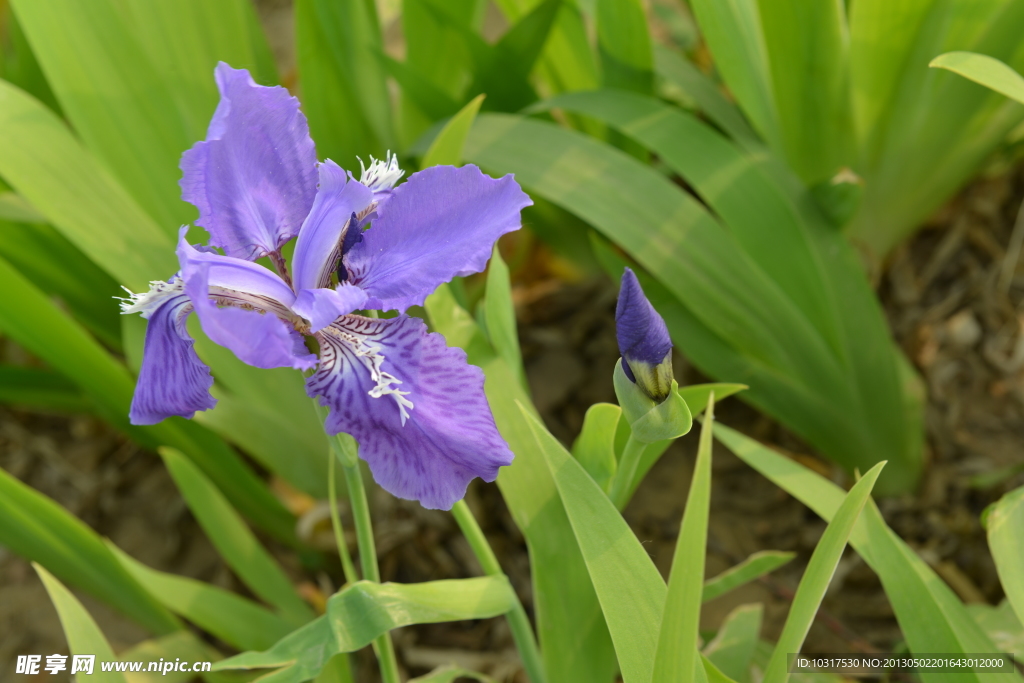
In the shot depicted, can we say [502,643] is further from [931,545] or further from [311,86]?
[311,86]

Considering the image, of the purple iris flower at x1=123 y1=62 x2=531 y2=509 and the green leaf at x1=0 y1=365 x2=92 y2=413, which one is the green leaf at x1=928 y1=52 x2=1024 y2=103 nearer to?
the purple iris flower at x1=123 y1=62 x2=531 y2=509

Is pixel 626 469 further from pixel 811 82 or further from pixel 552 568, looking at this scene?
pixel 811 82

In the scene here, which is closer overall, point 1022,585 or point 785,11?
point 1022,585

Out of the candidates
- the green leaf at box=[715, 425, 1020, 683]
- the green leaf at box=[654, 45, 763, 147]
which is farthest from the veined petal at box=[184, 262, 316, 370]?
the green leaf at box=[654, 45, 763, 147]

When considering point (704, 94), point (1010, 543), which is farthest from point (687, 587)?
point (704, 94)

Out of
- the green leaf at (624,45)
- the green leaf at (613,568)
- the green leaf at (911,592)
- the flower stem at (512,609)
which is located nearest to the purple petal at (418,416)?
the green leaf at (613,568)

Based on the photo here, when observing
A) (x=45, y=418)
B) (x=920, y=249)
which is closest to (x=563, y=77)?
(x=920, y=249)

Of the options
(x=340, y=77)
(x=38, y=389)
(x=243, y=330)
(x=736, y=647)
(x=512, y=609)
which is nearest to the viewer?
(x=243, y=330)
